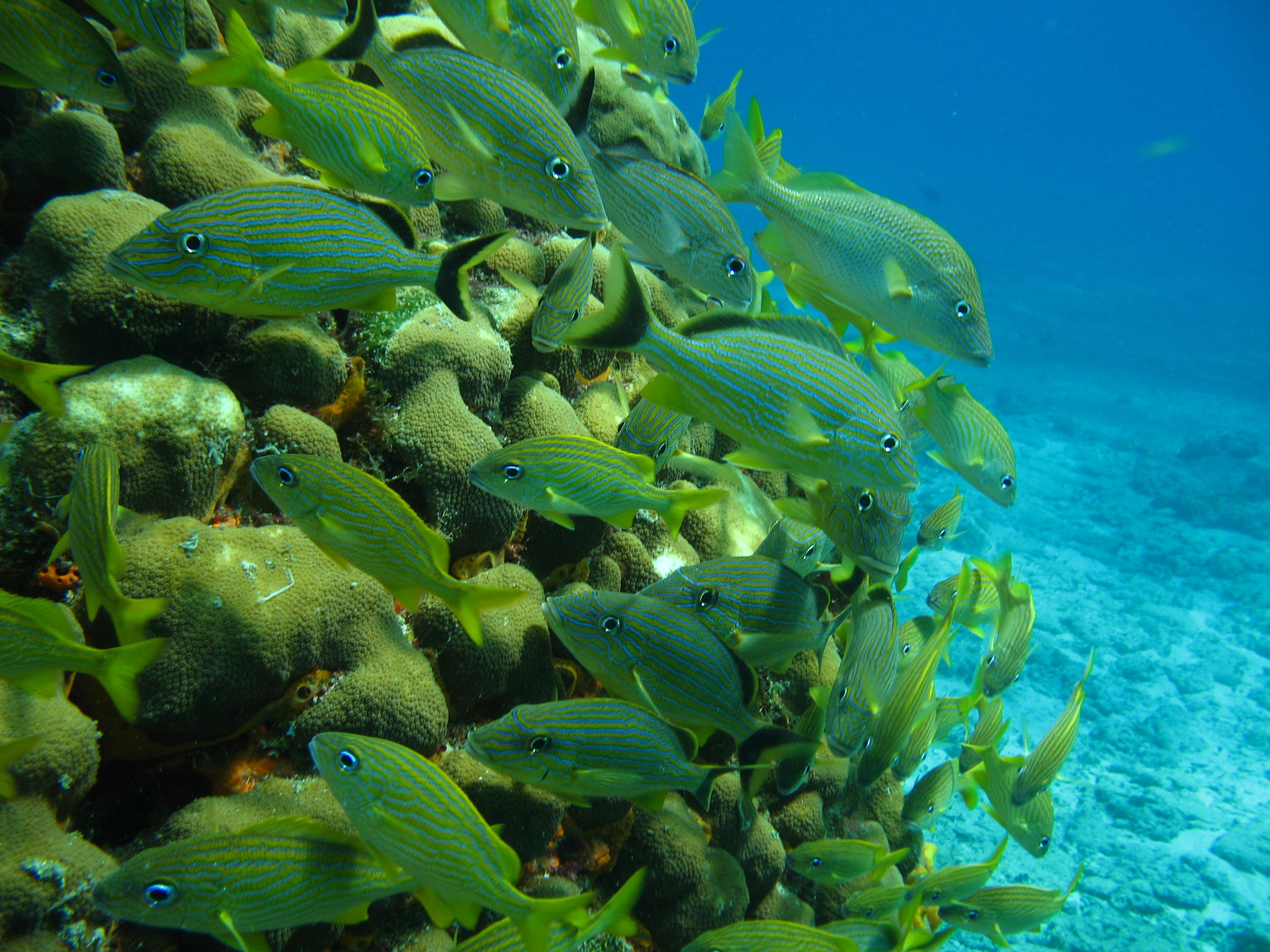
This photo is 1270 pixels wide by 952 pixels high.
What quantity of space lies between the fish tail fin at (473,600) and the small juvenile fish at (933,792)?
395 centimetres

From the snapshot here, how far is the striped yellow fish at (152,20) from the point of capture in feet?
6.76

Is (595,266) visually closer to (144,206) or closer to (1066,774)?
(144,206)

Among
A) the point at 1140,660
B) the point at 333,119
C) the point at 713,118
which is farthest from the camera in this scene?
the point at 1140,660

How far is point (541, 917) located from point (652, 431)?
1.94 m

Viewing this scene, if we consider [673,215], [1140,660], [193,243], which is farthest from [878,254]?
[1140,660]

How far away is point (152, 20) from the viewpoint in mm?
2121

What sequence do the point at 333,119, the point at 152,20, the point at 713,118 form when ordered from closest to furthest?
the point at 333,119
the point at 152,20
the point at 713,118

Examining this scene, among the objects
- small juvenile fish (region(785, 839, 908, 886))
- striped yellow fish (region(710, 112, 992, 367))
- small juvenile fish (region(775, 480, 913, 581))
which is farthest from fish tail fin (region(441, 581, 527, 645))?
small juvenile fish (region(785, 839, 908, 886))

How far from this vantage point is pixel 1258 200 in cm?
8400

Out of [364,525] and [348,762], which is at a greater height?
[364,525]

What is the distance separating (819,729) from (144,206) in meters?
3.74

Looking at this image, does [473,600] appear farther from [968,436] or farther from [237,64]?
[968,436]

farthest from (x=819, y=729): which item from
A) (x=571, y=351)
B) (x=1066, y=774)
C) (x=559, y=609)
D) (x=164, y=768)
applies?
(x=1066, y=774)

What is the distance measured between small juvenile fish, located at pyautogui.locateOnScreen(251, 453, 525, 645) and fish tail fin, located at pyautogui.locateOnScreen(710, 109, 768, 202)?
1.78m
